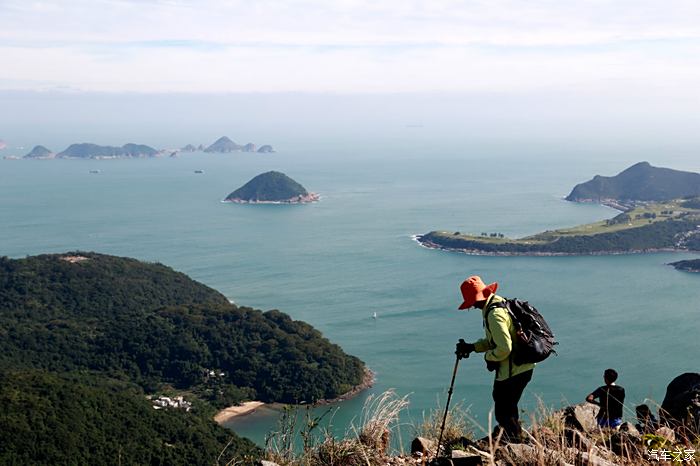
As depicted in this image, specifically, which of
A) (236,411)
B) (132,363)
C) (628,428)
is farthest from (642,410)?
(132,363)

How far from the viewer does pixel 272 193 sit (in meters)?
87.1

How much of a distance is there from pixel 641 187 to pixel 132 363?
225 feet

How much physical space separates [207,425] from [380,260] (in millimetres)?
31024

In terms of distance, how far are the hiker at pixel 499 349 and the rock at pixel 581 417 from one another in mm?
448

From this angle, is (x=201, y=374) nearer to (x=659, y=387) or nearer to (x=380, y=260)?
(x=659, y=387)

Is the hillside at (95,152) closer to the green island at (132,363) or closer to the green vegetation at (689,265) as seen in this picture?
the green island at (132,363)

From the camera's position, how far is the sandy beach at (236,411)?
26.3 metres

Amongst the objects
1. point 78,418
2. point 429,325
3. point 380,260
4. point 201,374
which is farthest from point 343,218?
point 78,418

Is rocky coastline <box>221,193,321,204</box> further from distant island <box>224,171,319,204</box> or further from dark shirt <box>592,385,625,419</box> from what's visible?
dark shirt <box>592,385,625,419</box>

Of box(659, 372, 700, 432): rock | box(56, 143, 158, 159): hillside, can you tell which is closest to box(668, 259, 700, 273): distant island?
box(659, 372, 700, 432): rock

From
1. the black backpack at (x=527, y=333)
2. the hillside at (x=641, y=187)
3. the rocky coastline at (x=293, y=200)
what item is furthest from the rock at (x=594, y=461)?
the hillside at (x=641, y=187)

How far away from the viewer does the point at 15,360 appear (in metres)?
30.2

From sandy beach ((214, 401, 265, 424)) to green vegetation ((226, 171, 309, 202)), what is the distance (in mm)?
58579

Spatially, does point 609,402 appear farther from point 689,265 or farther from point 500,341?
point 689,265
